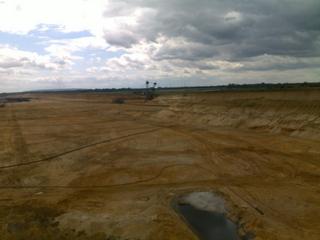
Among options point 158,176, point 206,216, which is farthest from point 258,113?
point 206,216

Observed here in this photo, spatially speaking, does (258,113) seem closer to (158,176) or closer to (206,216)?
(158,176)

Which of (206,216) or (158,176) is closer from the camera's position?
(206,216)

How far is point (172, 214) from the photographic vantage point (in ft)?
46.3

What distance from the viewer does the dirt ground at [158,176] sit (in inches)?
518

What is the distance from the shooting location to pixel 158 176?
20062 mm

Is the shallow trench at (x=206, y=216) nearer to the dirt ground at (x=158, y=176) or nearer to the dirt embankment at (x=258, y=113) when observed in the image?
the dirt ground at (x=158, y=176)

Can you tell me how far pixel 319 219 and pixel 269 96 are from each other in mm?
32446

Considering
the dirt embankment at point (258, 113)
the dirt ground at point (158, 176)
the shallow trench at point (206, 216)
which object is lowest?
the shallow trench at point (206, 216)

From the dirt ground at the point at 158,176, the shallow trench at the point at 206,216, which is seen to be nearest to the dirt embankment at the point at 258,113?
the dirt ground at the point at 158,176

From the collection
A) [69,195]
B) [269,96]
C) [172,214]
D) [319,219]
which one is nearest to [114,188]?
[69,195]

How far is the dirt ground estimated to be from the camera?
43.2ft

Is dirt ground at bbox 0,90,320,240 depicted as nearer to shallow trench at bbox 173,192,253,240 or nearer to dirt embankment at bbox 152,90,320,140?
dirt embankment at bbox 152,90,320,140

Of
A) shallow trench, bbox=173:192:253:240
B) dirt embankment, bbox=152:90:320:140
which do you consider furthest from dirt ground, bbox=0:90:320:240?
shallow trench, bbox=173:192:253:240

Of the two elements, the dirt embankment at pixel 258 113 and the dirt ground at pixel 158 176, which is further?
the dirt embankment at pixel 258 113
